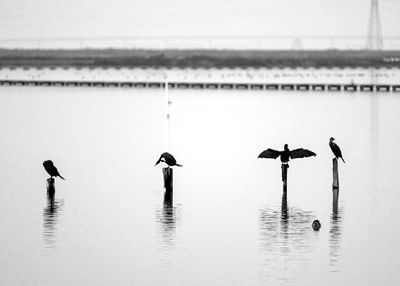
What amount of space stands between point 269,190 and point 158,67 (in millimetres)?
91879

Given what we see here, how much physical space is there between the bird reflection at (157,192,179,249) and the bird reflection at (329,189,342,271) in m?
1.95

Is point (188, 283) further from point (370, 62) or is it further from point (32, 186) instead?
point (370, 62)

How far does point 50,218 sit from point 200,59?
322ft

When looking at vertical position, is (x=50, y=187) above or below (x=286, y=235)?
A: above

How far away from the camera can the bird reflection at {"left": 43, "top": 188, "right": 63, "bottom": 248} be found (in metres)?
15.2

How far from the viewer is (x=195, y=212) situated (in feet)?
58.4

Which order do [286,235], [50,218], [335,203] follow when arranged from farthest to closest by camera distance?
[335,203]
[50,218]
[286,235]

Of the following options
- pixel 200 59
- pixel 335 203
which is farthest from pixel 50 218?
pixel 200 59

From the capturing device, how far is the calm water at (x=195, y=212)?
13.5 meters

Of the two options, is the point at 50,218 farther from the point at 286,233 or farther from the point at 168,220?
the point at 286,233

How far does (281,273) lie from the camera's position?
13.4 metres

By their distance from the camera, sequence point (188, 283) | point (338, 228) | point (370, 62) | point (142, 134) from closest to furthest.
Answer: point (188, 283) → point (338, 228) → point (142, 134) → point (370, 62)

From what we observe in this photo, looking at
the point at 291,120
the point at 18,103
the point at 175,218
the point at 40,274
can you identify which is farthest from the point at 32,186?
the point at 18,103

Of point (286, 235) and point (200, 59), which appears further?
point (200, 59)
